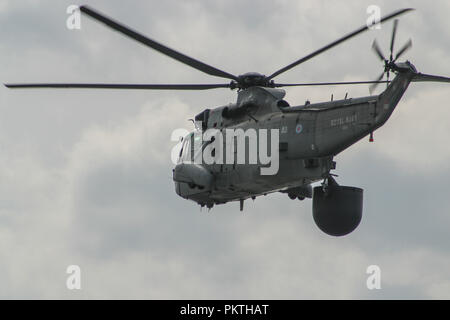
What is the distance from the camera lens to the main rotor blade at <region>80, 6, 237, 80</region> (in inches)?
1131

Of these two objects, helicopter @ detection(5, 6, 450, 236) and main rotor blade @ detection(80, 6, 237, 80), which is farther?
helicopter @ detection(5, 6, 450, 236)

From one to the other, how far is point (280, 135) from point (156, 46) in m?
5.39

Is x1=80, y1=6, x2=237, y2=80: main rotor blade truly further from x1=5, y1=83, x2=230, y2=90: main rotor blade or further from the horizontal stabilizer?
the horizontal stabilizer

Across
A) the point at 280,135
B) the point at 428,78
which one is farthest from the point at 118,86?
the point at 428,78

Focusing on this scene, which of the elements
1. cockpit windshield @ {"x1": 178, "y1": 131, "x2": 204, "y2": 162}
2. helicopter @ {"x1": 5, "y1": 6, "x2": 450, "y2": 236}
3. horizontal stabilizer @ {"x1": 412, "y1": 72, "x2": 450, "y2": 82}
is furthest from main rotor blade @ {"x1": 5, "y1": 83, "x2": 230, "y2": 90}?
horizontal stabilizer @ {"x1": 412, "y1": 72, "x2": 450, "y2": 82}

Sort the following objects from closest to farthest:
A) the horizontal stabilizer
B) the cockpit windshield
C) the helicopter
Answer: the helicopter, the horizontal stabilizer, the cockpit windshield

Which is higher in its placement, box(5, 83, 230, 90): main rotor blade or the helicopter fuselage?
box(5, 83, 230, 90): main rotor blade

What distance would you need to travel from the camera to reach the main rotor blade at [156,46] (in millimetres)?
28719

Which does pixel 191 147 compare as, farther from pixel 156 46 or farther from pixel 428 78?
pixel 428 78

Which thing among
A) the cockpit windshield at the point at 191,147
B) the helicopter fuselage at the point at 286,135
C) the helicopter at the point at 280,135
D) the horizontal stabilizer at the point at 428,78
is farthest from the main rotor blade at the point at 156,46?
the horizontal stabilizer at the point at 428,78

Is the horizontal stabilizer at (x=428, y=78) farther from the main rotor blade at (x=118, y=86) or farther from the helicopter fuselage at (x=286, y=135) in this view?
the main rotor blade at (x=118, y=86)

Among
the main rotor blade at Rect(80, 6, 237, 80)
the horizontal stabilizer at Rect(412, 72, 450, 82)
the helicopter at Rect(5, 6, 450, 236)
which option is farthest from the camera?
the horizontal stabilizer at Rect(412, 72, 450, 82)

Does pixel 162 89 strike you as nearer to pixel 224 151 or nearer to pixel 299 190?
pixel 224 151
